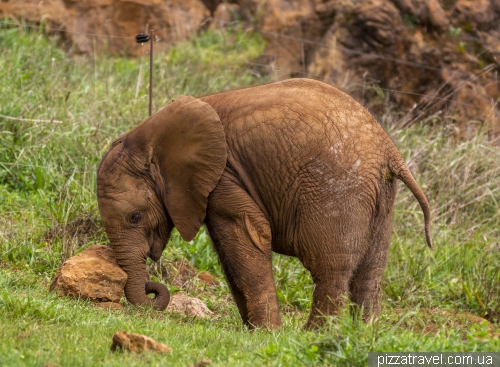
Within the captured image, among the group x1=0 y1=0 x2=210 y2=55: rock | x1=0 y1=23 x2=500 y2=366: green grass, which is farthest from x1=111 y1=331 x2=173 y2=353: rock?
x1=0 y1=0 x2=210 y2=55: rock

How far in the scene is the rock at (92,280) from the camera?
6.98 metres

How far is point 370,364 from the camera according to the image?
4809mm

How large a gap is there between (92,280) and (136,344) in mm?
2019

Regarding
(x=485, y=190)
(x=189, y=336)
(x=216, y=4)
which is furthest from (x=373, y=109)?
(x=189, y=336)

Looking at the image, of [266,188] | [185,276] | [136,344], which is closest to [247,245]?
[266,188]

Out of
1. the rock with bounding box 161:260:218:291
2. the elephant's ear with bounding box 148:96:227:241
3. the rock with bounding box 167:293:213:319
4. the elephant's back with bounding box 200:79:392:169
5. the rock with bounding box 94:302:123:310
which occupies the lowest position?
the rock with bounding box 161:260:218:291

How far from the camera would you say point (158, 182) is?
6949mm

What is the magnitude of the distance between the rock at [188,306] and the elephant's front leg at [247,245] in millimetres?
947

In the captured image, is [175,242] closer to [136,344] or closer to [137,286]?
[137,286]

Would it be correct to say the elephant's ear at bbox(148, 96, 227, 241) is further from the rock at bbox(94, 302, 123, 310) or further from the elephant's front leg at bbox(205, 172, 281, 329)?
the rock at bbox(94, 302, 123, 310)

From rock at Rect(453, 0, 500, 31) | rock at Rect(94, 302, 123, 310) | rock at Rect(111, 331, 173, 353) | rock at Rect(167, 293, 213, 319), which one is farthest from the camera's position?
rock at Rect(453, 0, 500, 31)

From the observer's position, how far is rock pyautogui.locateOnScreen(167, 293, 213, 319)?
7604mm

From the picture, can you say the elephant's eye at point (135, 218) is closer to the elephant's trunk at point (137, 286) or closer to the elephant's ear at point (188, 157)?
the elephant's ear at point (188, 157)

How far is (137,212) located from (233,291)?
1.03 m
